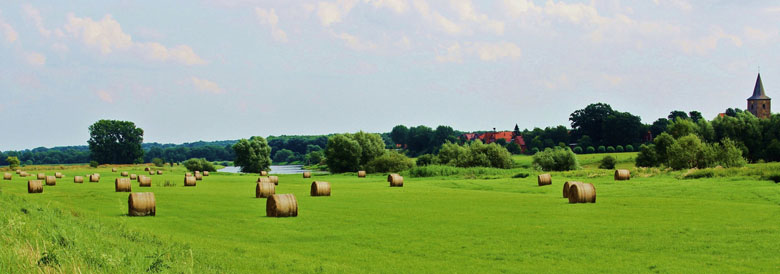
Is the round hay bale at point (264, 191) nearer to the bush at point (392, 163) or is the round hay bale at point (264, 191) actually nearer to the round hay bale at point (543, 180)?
the round hay bale at point (543, 180)

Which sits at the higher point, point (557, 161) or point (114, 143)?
point (114, 143)

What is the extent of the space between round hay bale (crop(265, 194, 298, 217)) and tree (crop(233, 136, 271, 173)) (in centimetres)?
9588

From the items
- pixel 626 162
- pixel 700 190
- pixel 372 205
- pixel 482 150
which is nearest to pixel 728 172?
pixel 700 190

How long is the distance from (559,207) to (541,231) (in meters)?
7.55

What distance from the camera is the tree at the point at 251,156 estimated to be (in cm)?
11688

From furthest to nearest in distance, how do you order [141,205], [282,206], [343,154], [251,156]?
[251,156]
[343,154]
[141,205]
[282,206]

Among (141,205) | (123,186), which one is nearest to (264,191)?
(123,186)

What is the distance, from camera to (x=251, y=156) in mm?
116812

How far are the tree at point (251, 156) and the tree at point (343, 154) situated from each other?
15.8 meters

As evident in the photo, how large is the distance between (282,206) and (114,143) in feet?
443

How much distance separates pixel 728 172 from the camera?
137ft

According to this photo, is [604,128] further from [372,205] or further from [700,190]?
[372,205]

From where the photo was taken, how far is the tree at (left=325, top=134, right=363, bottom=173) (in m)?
105

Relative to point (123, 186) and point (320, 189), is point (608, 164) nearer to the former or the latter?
point (320, 189)
